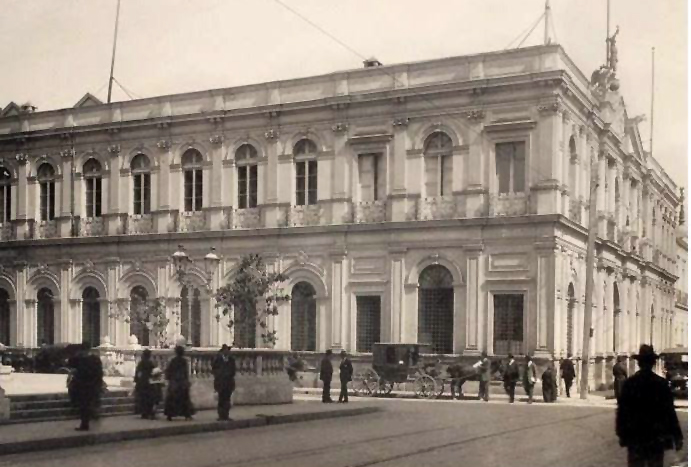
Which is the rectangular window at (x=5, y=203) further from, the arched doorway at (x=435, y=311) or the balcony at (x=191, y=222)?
the arched doorway at (x=435, y=311)

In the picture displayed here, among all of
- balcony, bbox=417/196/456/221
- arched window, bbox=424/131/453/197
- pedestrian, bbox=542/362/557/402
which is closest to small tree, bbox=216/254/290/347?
balcony, bbox=417/196/456/221

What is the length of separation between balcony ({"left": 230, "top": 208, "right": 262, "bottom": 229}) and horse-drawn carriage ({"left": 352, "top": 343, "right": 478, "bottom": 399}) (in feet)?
11.0

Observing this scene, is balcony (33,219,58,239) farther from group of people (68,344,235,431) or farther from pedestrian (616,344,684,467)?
pedestrian (616,344,684,467)

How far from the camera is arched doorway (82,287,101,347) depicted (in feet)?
42.0

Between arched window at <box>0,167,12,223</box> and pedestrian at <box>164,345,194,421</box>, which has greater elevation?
arched window at <box>0,167,12,223</box>

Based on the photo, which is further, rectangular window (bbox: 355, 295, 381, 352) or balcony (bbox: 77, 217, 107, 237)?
rectangular window (bbox: 355, 295, 381, 352)

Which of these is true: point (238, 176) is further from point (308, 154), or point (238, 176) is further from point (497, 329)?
point (497, 329)

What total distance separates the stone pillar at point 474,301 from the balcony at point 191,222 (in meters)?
4.30

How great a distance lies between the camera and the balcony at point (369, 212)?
15977 millimetres

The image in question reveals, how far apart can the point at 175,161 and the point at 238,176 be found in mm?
Answer: 2920

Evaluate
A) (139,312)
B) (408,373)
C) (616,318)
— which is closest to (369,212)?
(139,312)

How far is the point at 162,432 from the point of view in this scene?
45.2 ft

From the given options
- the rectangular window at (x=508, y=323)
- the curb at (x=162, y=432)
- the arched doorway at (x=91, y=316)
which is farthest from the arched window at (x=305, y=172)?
the rectangular window at (x=508, y=323)

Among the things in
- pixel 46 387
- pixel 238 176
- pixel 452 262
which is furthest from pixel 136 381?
pixel 452 262
